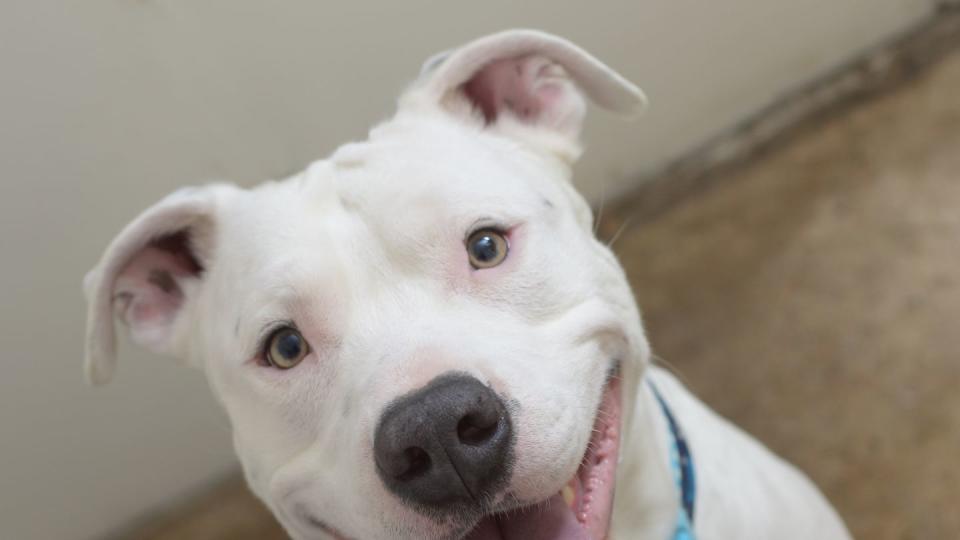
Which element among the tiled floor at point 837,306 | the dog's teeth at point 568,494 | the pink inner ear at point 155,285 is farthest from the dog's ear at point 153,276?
the tiled floor at point 837,306

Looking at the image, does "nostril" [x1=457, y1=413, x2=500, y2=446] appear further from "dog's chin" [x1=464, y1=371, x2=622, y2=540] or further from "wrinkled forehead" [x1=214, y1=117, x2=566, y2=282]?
"wrinkled forehead" [x1=214, y1=117, x2=566, y2=282]

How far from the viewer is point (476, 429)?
113 centimetres

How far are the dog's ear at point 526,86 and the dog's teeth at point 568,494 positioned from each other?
2.11ft

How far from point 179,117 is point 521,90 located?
1107 mm

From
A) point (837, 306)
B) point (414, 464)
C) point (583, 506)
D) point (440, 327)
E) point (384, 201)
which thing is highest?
point (384, 201)

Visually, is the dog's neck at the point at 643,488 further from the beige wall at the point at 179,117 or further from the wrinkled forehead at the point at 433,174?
the beige wall at the point at 179,117

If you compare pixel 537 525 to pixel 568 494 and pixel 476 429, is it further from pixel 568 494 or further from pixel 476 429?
pixel 476 429

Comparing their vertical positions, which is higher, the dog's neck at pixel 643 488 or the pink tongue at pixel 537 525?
the pink tongue at pixel 537 525

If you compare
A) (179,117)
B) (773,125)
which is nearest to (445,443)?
(179,117)

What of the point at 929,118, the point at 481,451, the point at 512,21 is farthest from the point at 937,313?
the point at 481,451

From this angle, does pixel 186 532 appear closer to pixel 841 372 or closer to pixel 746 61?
pixel 841 372

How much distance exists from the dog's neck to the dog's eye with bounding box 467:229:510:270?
38 cm

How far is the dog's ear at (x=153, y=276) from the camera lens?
1.57m

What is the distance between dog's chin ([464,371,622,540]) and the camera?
1264 millimetres
